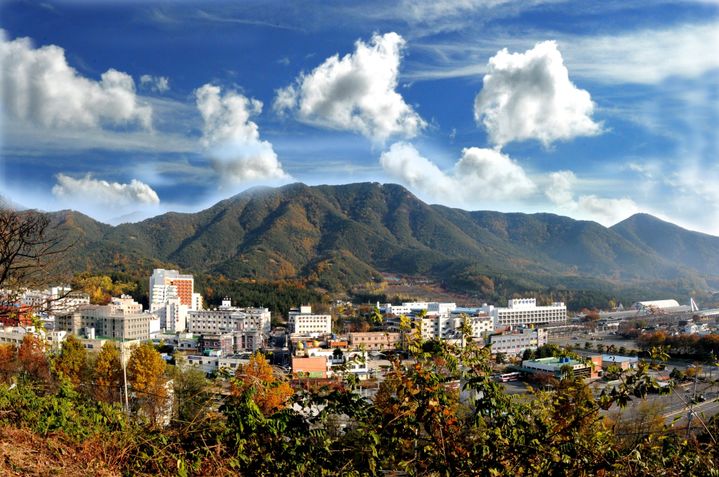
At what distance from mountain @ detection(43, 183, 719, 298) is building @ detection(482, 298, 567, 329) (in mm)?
9338

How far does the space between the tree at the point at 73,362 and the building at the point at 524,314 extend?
16142 millimetres

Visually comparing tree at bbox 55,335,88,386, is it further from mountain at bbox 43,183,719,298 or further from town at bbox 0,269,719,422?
Result: mountain at bbox 43,183,719,298

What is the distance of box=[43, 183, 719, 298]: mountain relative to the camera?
125ft

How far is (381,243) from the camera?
51.3 meters

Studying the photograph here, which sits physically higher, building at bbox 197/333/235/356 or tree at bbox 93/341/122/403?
tree at bbox 93/341/122/403

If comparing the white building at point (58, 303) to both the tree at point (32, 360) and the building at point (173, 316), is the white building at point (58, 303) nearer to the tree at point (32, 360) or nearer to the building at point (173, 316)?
the tree at point (32, 360)

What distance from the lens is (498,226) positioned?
241 feet

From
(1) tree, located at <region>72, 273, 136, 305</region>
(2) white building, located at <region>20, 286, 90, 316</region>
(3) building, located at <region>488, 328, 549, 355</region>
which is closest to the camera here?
(2) white building, located at <region>20, 286, 90, 316</region>

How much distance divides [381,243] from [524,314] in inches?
1139

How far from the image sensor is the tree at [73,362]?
7602mm

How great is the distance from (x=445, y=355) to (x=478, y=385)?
127mm

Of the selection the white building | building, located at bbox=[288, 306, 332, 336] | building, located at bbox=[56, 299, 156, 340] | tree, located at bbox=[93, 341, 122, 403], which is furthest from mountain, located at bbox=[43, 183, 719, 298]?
the white building

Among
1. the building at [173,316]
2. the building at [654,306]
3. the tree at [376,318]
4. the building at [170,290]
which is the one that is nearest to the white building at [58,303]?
the tree at [376,318]

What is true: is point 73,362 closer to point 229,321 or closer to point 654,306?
point 229,321
